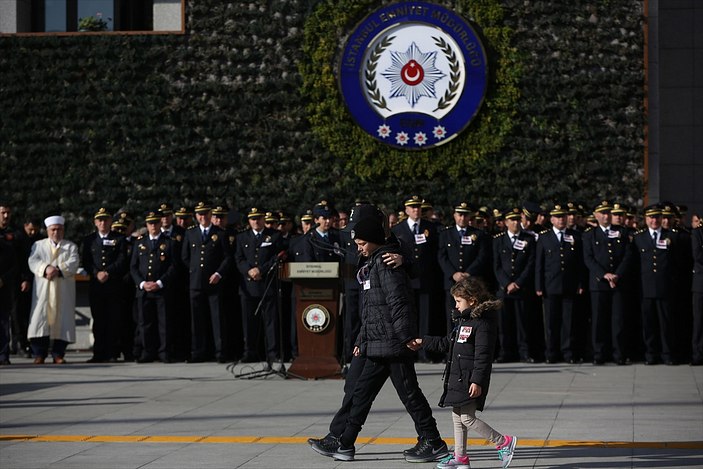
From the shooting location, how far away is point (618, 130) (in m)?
18.7

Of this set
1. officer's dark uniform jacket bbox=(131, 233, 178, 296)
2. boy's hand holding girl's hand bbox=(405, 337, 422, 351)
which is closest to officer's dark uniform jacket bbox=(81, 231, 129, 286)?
officer's dark uniform jacket bbox=(131, 233, 178, 296)

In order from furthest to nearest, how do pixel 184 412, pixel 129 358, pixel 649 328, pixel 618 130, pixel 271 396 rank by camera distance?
pixel 618 130 → pixel 129 358 → pixel 649 328 → pixel 271 396 → pixel 184 412

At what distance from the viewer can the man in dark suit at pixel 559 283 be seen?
16.0 meters

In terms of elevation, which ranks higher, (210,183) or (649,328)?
(210,183)

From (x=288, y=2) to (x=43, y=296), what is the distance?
6097 millimetres

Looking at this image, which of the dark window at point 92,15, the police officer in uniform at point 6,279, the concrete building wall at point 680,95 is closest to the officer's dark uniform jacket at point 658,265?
the concrete building wall at point 680,95

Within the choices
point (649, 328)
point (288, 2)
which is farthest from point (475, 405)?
point (288, 2)

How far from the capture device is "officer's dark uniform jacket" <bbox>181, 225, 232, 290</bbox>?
1650 cm

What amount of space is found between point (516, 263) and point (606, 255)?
116cm

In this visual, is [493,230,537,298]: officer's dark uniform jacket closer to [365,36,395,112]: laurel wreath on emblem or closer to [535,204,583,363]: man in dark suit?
[535,204,583,363]: man in dark suit

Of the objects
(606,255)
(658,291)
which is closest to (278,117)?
(606,255)

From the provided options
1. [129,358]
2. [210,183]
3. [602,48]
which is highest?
[602,48]

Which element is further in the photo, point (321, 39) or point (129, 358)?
point (321, 39)

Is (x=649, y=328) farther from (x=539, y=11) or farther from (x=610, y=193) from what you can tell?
(x=539, y=11)
